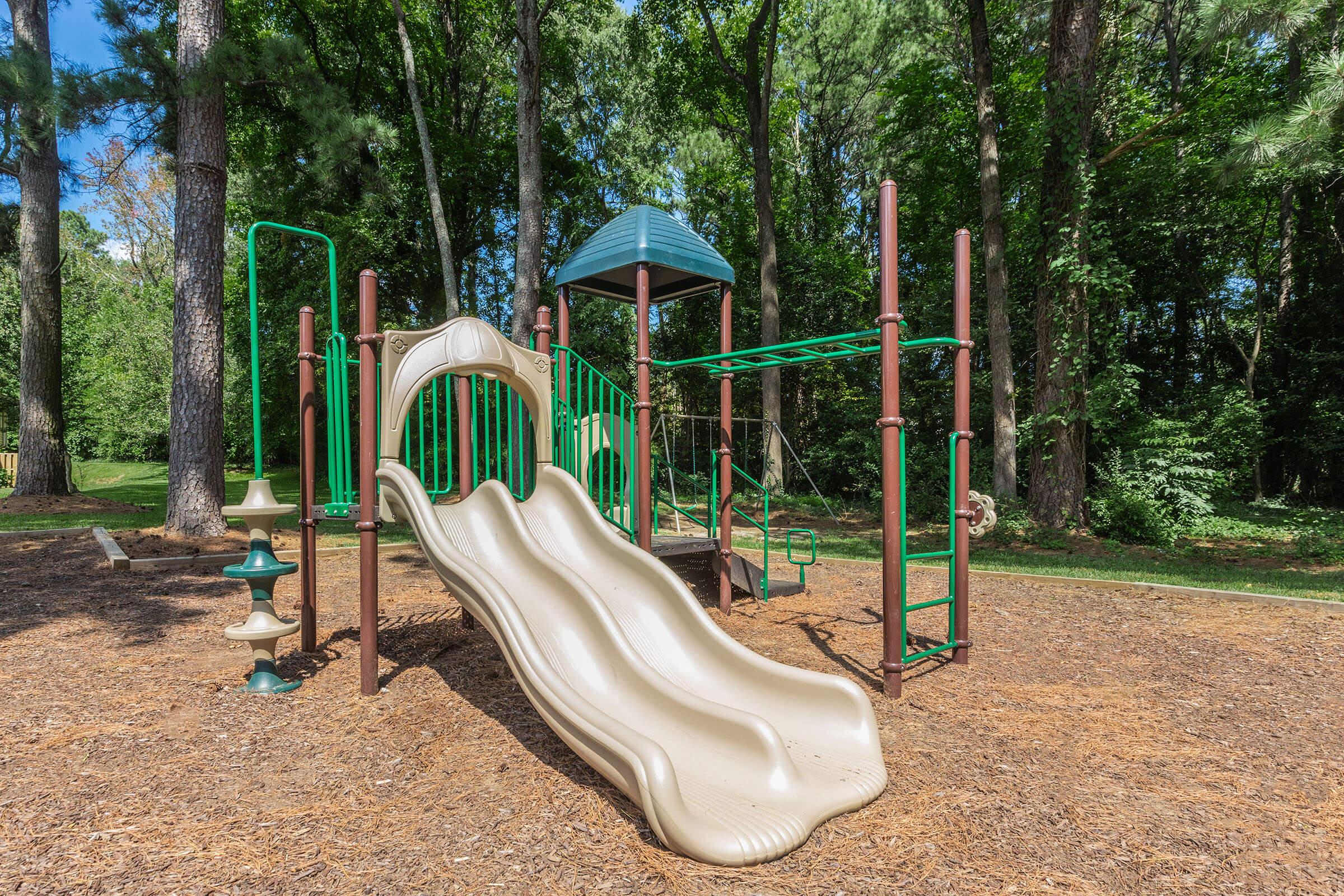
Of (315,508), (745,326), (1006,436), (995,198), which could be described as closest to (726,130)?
(745,326)

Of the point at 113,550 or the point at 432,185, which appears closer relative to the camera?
the point at 113,550

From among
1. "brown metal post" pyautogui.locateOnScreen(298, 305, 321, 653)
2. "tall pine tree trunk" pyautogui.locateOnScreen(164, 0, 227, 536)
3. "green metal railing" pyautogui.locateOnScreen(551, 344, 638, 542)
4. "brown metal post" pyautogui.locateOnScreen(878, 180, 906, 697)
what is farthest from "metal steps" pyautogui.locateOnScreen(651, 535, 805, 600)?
"tall pine tree trunk" pyautogui.locateOnScreen(164, 0, 227, 536)

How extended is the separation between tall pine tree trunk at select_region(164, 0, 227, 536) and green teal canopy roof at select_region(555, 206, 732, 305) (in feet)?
17.8

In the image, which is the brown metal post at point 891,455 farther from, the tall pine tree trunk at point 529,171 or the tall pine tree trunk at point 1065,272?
the tall pine tree trunk at point 529,171

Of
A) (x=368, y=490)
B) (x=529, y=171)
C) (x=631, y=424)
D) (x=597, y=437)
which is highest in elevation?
(x=529, y=171)

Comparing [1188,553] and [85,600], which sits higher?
[85,600]

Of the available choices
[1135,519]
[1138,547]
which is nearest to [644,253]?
[1138,547]

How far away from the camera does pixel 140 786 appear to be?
9.12ft

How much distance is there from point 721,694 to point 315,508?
10.0 ft

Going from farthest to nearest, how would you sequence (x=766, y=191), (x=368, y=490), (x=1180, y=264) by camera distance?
1. (x=766, y=191)
2. (x=1180, y=264)
3. (x=368, y=490)

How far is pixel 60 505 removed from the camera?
36.7 ft

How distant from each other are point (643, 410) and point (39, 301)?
1253cm

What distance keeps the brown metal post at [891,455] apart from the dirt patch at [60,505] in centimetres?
1258

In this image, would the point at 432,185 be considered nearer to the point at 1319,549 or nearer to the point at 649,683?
the point at 649,683
